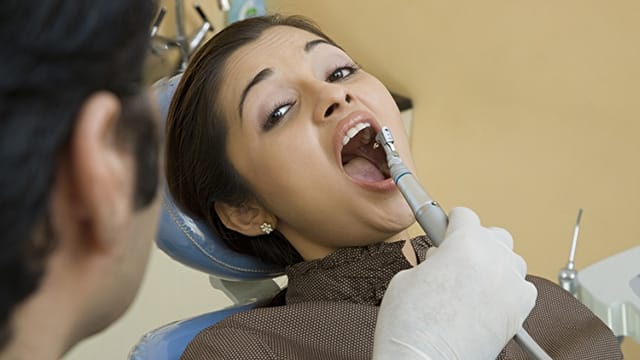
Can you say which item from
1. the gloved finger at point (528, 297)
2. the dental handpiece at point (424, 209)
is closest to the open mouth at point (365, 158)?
the dental handpiece at point (424, 209)

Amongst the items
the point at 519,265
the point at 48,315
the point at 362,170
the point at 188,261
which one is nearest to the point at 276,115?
the point at 362,170

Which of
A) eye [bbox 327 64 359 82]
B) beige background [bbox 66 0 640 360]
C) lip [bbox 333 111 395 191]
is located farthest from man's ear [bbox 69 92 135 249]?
beige background [bbox 66 0 640 360]

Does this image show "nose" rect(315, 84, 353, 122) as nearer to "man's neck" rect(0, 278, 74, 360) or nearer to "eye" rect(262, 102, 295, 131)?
"eye" rect(262, 102, 295, 131)

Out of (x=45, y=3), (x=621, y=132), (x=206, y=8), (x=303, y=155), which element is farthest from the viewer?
(x=206, y=8)

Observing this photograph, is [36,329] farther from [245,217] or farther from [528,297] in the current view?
[245,217]

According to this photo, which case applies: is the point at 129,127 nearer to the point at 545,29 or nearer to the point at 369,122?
the point at 369,122

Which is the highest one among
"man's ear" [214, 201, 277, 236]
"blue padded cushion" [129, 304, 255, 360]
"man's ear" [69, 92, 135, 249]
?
"man's ear" [69, 92, 135, 249]

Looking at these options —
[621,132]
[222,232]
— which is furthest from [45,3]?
[621,132]

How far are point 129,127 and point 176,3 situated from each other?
206cm

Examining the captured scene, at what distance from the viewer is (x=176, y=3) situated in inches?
100

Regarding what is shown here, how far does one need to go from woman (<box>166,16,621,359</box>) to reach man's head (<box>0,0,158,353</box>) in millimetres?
655

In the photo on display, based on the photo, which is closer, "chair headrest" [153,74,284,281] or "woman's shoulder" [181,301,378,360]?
"woman's shoulder" [181,301,378,360]

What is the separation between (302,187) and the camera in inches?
51.3

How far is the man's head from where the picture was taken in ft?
1.66
